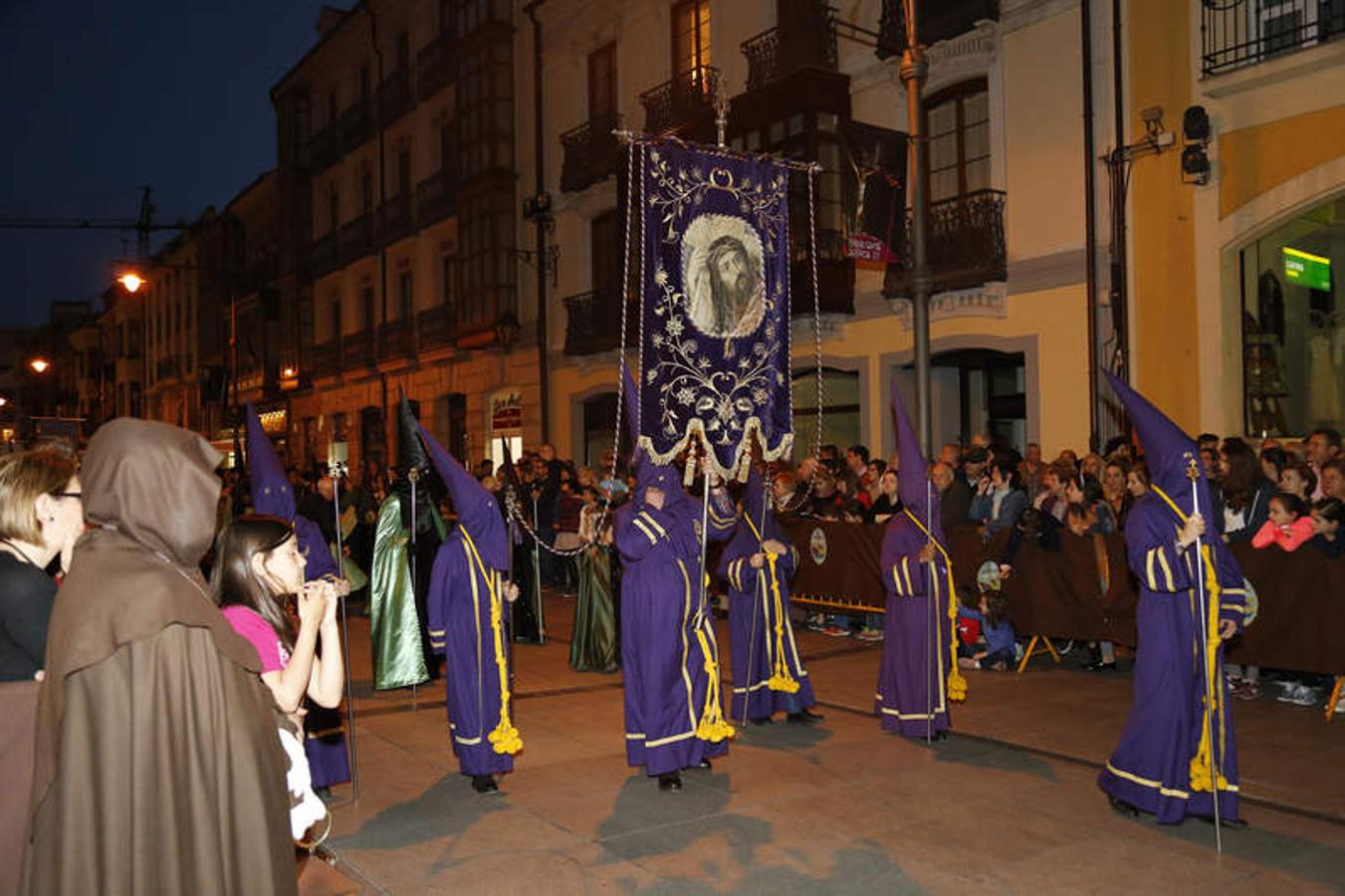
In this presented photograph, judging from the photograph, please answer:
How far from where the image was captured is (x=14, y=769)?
3551 millimetres

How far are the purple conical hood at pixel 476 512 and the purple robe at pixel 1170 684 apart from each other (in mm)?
3841

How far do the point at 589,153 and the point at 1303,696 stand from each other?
17407mm

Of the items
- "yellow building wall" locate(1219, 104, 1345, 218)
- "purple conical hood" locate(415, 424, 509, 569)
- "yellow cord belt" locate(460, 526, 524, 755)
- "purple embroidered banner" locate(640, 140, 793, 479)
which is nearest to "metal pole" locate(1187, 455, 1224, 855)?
"purple embroidered banner" locate(640, 140, 793, 479)

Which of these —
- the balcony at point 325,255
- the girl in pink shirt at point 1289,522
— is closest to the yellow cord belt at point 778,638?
the girl in pink shirt at point 1289,522

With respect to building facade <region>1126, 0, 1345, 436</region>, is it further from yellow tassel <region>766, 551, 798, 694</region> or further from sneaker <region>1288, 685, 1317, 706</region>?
yellow tassel <region>766, 551, 798, 694</region>

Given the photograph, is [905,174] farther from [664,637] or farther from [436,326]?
[436,326]

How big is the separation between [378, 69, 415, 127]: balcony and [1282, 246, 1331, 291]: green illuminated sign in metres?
23.0

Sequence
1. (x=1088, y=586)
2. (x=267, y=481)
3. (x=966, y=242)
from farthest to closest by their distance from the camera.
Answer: (x=966, y=242) < (x=1088, y=586) < (x=267, y=481)

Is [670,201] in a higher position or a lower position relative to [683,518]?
higher

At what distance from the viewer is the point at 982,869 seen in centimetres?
559

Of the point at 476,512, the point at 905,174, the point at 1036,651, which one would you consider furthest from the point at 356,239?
A: the point at 476,512

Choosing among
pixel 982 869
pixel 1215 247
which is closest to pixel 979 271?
pixel 1215 247

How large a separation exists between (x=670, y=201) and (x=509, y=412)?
604 inches

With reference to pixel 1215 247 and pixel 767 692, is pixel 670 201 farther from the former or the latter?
pixel 1215 247
